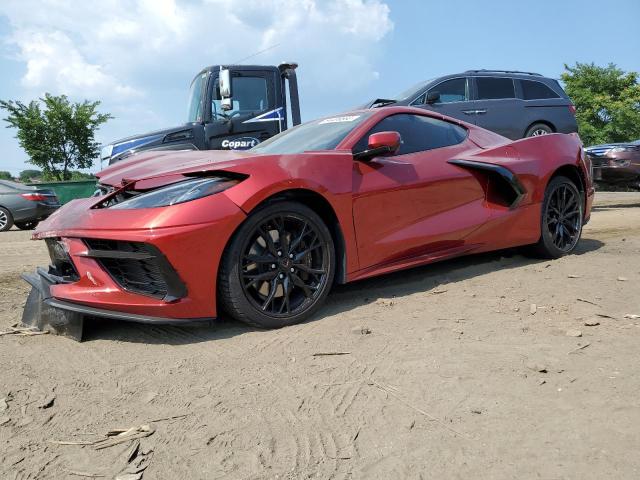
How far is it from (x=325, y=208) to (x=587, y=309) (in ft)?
5.44

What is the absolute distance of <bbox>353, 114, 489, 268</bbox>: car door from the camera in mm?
3465

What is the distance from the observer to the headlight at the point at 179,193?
2887 mm

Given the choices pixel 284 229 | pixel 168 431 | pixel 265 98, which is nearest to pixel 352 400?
pixel 168 431

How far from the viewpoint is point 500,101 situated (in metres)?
8.91

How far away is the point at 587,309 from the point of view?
3.13 metres

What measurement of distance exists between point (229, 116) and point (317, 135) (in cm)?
429

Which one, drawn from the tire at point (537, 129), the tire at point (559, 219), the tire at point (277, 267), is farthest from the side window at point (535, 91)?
the tire at point (277, 267)

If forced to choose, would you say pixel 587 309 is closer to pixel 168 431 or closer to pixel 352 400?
pixel 352 400

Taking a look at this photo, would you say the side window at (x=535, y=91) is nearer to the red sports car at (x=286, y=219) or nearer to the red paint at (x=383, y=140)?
the red sports car at (x=286, y=219)

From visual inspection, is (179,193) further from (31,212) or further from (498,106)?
(31,212)

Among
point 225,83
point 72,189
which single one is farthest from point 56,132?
point 225,83

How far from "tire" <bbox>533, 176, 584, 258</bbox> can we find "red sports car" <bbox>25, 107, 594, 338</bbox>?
9cm

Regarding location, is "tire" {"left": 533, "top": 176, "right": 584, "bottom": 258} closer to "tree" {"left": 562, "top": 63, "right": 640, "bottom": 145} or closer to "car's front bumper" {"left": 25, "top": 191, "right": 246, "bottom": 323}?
"car's front bumper" {"left": 25, "top": 191, "right": 246, "bottom": 323}

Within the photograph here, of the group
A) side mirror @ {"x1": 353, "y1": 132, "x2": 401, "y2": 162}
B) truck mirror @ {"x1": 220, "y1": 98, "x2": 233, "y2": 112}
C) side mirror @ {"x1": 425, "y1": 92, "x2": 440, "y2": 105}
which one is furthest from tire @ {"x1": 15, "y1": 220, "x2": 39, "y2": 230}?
side mirror @ {"x1": 353, "y1": 132, "x2": 401, "y2": 162}
